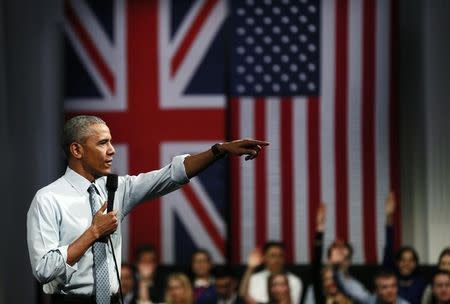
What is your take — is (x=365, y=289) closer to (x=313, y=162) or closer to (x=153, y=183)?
(x=313, y=162)

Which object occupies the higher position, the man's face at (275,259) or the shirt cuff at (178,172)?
the shirt cuff at (178,172)

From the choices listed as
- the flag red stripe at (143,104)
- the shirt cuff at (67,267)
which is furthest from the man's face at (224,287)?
the shirt cuff at (67,267)

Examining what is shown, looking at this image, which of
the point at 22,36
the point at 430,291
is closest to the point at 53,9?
the point at 22,36

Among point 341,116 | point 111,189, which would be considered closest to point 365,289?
point 341,116

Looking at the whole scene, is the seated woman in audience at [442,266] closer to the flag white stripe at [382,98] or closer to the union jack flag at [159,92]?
the flag white stripe at [382,98]

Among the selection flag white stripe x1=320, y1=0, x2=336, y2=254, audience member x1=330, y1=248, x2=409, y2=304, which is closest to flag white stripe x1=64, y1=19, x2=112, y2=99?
flag white stripe x1=320, y1=0, x2=336, y2=254

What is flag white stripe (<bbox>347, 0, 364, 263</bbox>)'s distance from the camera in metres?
8.38

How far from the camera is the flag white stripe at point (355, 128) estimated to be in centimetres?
838

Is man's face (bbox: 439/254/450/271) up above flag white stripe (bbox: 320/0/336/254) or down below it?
below

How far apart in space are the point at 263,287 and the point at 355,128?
1.82 m

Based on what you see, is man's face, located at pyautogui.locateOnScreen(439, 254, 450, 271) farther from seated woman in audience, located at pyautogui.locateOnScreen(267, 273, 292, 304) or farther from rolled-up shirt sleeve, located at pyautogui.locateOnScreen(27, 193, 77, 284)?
rolled-up shirt sleeve, located at pyautogui.locateOnScreen(27, 193, 77, 284)

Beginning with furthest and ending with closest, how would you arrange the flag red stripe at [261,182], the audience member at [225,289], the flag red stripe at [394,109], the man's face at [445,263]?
the flag red stripe at [261,182]
the flag red stripe at [394,109]
the audience member at [225,289]
the man's face at [445,263]

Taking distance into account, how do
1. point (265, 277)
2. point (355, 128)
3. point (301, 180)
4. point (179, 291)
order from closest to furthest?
point (179, 291), point (265, 277), point (355, 128), point (301, 180)

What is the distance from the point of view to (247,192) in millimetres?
8602
